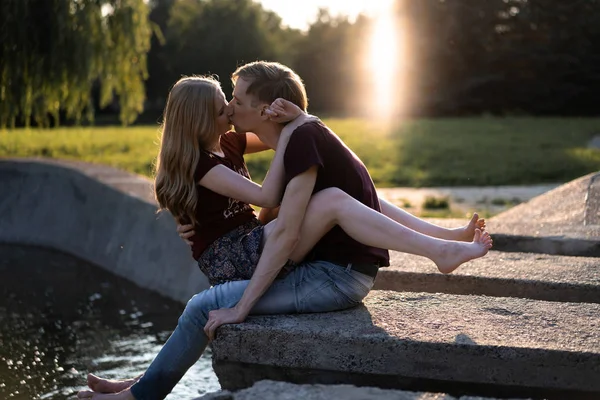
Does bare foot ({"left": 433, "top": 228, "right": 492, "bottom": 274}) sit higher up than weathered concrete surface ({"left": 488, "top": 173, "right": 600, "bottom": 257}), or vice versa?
bare foot ({"left": 433, "top": 228, "right": 492, "bottom": 274})

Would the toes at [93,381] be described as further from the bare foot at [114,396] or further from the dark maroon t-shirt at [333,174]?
the dark maroon t-shirt at [333,174]

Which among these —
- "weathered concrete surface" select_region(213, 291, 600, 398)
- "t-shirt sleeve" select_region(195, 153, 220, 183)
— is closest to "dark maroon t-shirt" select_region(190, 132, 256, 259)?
"t-shirt sleeve" select_region(195, 153, 220, 183)

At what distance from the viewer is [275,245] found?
2947mm

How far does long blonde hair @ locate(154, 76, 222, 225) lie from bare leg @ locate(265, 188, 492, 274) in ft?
1.60

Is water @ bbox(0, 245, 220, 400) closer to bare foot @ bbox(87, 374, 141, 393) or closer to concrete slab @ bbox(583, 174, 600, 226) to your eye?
bare foot @ bbox(87, 374, 141, 393)

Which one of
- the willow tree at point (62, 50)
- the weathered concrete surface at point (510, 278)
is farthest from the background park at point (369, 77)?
the weathered concrete surface at point (510, 278)

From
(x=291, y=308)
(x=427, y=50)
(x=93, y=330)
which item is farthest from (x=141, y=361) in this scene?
A: (x=427, y=50)

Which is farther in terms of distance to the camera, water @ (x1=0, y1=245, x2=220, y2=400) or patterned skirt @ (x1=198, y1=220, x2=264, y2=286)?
water @ (x1=0, y1=245, x2=220, y2=400)

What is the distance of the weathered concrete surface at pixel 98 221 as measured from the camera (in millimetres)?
5949

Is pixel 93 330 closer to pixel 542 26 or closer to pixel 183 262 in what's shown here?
pixel 183 262

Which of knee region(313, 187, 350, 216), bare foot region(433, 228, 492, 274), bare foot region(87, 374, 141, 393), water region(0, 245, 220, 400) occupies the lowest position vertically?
water region(0, 245, 220, 400)

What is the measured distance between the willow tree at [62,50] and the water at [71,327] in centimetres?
291

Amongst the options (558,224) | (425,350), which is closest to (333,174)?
(425,350)

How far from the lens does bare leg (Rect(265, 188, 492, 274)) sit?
2.94 meters
